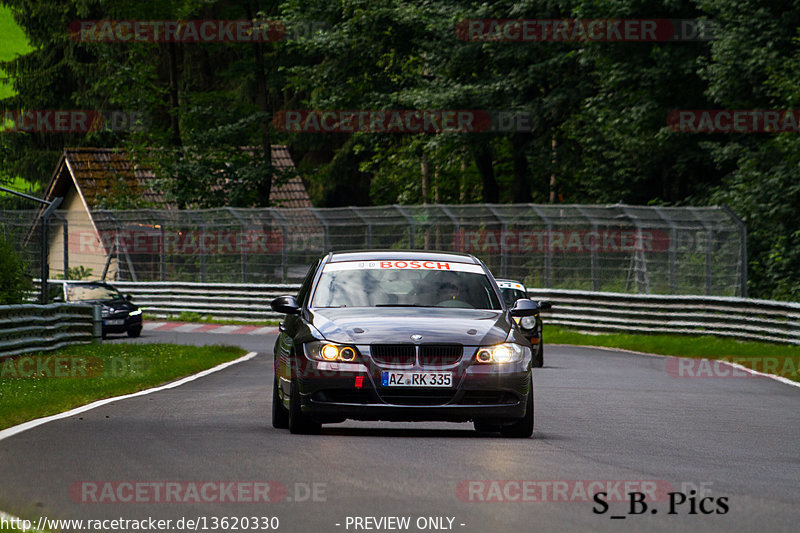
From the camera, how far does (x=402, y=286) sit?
467 inches

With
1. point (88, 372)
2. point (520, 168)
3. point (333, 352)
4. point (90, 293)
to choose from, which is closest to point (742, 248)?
point (88, 372)

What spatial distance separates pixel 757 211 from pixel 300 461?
21.7m

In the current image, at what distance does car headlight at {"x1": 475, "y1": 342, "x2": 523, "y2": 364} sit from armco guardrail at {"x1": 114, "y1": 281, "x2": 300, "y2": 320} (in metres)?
26.6

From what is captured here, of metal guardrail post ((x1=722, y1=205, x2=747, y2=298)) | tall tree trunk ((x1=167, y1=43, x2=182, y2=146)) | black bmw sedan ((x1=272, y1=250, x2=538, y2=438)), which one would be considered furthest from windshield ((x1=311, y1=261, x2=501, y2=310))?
tall tree trunk ((x1=167, y1=43, x2=182, y2=146))

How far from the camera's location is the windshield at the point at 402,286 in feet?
38.6

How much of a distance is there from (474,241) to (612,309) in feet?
14.1

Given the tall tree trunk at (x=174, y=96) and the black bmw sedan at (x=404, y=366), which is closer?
the black bmw sedan at (x=404, y=366)

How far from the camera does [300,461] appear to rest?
31.4 feet

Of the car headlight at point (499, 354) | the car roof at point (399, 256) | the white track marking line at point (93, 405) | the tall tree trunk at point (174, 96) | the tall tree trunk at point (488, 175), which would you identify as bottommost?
the white track marking line at point (93, 405)

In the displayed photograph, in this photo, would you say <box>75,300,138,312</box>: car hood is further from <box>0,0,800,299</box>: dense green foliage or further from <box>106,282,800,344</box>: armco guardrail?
<box>106,282,800,344</box>: armco guardrail

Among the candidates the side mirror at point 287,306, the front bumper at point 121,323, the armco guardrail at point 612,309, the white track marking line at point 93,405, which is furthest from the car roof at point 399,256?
the front bumper at point 121,323

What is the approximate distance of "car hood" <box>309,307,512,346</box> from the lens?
10797 mm

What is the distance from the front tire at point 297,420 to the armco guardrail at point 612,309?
52.0 feet

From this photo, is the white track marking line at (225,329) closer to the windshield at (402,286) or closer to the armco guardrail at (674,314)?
the armco guardrail at (674,314)
